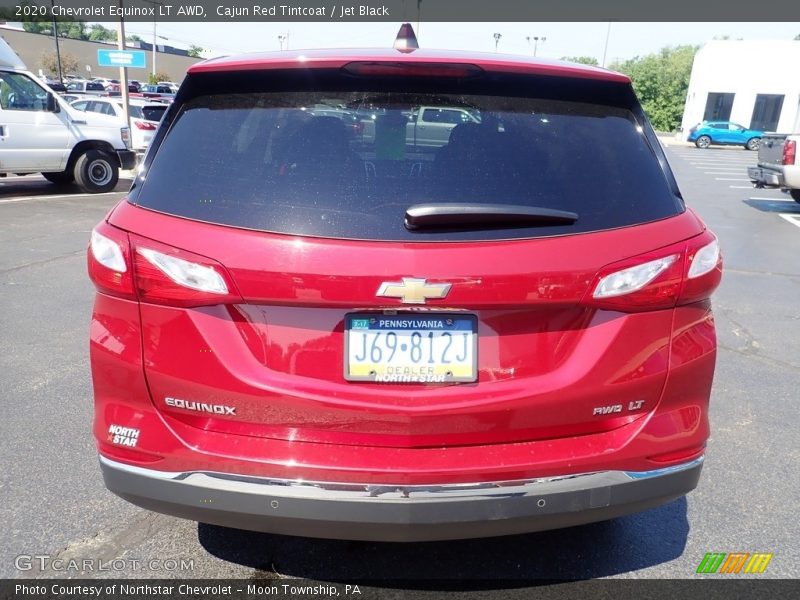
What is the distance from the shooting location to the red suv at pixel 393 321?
1.87 m

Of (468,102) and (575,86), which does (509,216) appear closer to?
(468,102)

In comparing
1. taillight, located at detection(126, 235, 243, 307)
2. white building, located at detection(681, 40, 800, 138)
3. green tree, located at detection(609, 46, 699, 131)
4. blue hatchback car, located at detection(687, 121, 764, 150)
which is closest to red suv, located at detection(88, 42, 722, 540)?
taillight, located at detection(126, 235, 243, 307)

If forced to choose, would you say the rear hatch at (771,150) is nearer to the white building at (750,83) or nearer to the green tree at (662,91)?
the white building at (750,83)

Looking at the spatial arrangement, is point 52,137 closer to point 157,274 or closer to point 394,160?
point 157,274

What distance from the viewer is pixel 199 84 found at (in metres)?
2.18

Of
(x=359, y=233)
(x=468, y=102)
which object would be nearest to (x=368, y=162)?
(x=359, y=233)

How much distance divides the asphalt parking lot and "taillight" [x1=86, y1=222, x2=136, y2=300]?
1125 millimetres

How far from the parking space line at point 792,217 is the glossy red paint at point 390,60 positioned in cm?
1123

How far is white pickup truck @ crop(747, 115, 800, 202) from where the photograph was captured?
477 inches

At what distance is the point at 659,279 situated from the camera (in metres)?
1.97

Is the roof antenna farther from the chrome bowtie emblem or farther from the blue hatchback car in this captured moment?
the blue hatchback car

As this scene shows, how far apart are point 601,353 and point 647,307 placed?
0.20m

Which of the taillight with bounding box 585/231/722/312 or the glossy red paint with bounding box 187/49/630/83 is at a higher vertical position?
the glossy red paint with bounding box 187/49/630/83

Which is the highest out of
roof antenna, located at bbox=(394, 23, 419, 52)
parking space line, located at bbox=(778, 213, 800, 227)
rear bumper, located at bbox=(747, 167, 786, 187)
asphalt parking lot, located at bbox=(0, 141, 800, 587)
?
roof antenna, located at bbox=(394, 23, 419, 52)
